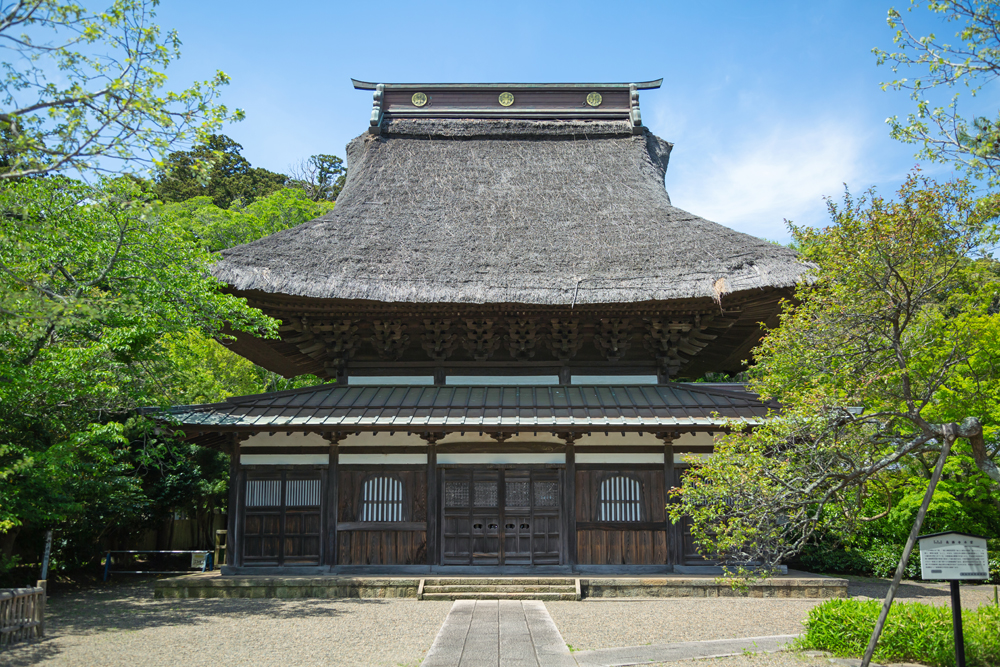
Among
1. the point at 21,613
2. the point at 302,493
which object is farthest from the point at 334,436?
the point at 21,613

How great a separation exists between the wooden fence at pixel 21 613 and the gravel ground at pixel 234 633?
0.19 meters

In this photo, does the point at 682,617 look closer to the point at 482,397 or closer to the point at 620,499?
the point at 620,499

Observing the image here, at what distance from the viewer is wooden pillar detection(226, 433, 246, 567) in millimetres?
10250

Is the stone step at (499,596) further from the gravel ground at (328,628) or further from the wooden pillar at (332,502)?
the wooden pillar at (332,502)

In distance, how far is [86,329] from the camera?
324 inches

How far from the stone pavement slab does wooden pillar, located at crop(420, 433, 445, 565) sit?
4.59 metres

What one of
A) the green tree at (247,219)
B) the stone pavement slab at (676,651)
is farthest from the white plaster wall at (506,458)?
the green tree at (247,219)

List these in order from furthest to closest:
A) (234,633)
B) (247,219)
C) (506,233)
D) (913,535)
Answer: (247,219) < (506,233) < (234,633) < (913,535)

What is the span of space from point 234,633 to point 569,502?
5.19 meters

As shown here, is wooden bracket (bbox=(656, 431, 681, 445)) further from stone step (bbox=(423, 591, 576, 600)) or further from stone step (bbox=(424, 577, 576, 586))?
stone step (bbox=(423, 591, 576, 600))

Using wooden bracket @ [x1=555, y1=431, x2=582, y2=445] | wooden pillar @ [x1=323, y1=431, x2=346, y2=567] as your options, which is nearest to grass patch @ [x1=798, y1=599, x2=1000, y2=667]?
wooden bracket @ [x1=555, y1=431, x2=582, y2=445]

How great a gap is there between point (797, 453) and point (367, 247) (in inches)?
297

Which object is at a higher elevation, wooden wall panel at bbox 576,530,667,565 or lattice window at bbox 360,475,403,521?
lattice window at bbox 360,475,403,521

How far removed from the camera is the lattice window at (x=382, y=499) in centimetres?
1041
